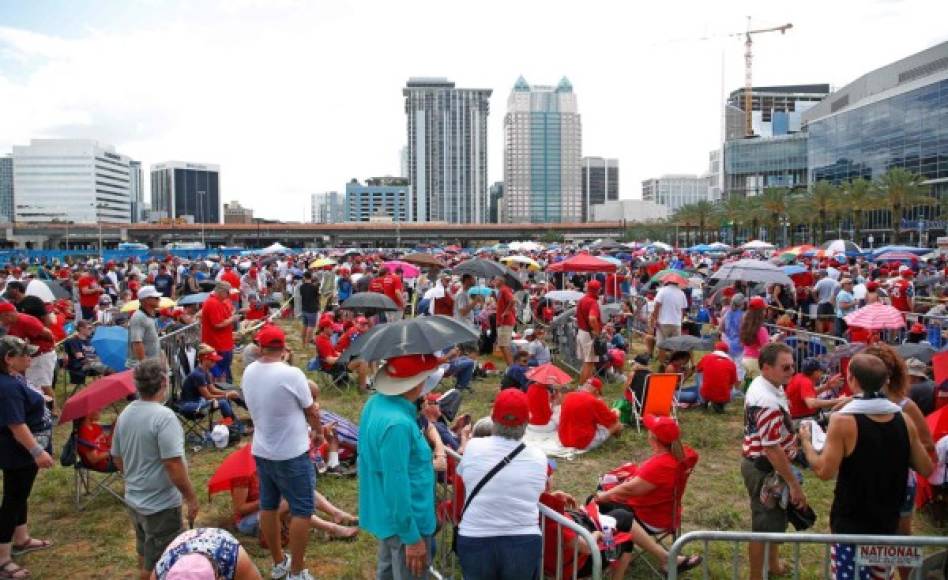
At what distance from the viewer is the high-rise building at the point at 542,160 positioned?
180 m

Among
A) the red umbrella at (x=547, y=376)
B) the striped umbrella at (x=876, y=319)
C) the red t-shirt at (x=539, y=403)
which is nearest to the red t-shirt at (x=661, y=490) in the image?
the red umbrella at (x=547, y=376)

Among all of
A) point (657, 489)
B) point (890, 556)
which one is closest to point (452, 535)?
point (657, 489)

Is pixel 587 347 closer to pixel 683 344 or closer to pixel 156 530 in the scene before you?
pixel 683 344

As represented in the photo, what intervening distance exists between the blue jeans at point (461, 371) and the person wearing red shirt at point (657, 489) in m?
5.90

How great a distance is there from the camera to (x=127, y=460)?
14.4 ft

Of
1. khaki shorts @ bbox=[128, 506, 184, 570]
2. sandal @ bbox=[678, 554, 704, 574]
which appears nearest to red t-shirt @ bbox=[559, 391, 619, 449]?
sandal @ bbox=[678, 554, 704, 574]

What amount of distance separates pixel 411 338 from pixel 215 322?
671 centimetres

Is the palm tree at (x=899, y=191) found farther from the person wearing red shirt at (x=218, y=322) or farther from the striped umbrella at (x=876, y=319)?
the person wearing red shirt at (x=218, y=322)

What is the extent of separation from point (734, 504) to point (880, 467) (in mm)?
3152

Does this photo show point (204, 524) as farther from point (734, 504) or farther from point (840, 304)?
point (840, 304)

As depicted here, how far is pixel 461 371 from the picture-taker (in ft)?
36.3

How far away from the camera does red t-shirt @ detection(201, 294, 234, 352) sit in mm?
9969

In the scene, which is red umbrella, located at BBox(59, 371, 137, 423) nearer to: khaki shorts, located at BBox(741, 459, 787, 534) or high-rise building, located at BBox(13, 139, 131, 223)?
khaki shorts, located at BBox(741, 459, 787, 534)

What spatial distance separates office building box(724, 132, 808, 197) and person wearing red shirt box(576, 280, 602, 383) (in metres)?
105
